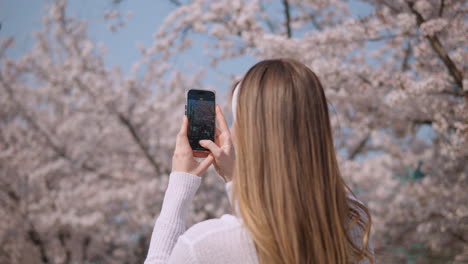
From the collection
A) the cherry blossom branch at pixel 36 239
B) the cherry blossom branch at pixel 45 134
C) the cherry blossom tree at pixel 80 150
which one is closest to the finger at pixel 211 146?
the cherry blossom tree at pixel 80 150

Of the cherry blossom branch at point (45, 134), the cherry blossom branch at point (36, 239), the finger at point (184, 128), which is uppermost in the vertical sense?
the finger at point (184, 128)

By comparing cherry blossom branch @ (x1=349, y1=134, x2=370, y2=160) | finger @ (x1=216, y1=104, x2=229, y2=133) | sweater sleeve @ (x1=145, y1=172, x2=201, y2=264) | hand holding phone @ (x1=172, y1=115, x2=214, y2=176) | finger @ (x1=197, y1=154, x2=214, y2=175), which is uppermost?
finger @ (x1=216, y1=104, x2=229, y2=133)

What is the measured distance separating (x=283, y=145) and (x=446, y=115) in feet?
8.38

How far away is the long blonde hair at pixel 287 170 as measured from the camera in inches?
28.5

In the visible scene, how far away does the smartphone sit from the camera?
1.05 m

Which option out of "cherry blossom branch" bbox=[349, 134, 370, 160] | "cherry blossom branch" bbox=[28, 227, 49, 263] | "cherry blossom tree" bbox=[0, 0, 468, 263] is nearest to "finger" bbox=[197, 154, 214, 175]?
"cherry blossom tree" bbox=[0, 0, 468, 263]

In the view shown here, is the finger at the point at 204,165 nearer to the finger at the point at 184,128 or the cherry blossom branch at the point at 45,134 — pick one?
the finger at the point at 184,128

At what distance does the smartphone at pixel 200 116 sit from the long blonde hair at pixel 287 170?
27cm

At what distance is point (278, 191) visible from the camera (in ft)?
2.39

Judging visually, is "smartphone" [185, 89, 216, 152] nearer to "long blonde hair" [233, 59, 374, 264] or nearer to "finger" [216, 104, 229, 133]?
"finger" [216, 104, 229, 133]

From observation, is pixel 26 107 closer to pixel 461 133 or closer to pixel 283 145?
pixel 461 133

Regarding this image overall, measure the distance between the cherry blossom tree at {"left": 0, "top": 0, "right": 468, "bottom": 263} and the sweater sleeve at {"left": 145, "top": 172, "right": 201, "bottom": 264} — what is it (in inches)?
97.0

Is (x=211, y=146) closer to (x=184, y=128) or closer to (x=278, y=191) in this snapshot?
(x=184, y=128)

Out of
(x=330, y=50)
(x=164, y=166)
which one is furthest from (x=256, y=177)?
(x=164, y=166)
